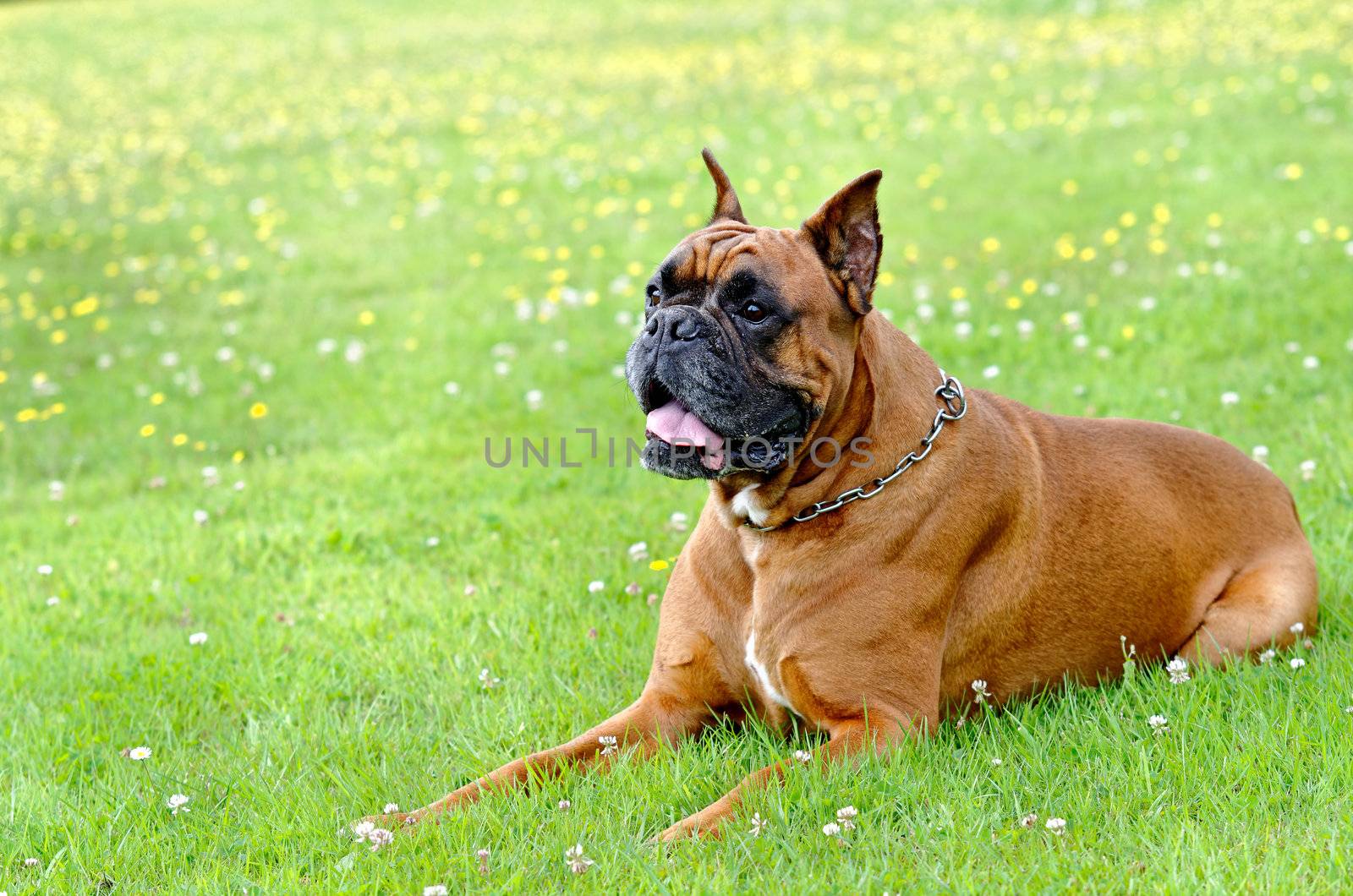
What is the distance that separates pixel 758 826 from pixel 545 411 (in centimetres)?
424

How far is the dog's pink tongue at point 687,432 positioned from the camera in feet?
12.4

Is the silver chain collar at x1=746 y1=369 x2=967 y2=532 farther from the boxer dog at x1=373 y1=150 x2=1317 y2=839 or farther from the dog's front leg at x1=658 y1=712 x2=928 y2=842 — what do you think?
the dog's front leg at x1=658 y1=712 x2=928 y2=842

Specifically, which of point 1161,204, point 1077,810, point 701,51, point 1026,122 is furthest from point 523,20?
point 1077,810

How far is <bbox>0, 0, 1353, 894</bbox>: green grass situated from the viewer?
11.3 feet

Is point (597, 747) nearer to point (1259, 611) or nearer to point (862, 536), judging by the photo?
point (862, 536)

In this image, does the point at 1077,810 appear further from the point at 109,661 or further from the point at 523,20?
the point at 523,20

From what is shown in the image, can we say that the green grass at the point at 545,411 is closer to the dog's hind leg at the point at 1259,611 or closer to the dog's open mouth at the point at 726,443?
the dog's hind leg at the point at 1259,611

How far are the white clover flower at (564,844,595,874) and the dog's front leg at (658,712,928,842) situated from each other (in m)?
0.22

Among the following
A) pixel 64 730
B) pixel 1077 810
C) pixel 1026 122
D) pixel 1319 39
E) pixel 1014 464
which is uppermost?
pixel 1319 39

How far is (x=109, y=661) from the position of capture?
15.8 ft

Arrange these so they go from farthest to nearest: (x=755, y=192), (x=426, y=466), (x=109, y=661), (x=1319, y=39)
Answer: (x=1319, y=39)
(x=755, y=192)
(x=426, y=466)
(x=109, y=661)

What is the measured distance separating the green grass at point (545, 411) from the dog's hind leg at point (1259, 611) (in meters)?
0.16

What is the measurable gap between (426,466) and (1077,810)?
4.11m

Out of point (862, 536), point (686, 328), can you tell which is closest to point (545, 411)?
point (686, 328)
